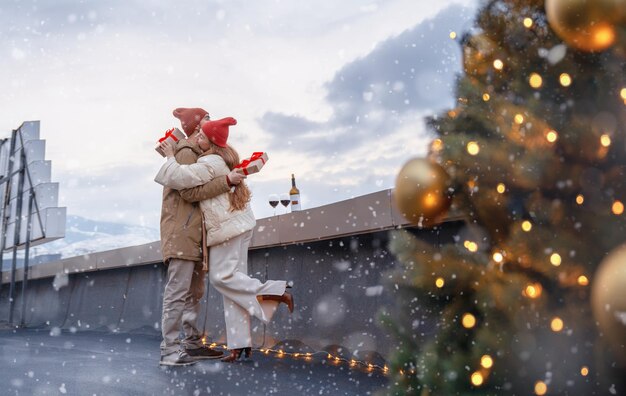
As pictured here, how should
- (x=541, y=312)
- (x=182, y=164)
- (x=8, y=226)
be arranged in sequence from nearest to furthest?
(x=541, y=312) → (x=182, y=164) → (x=8, y=226)

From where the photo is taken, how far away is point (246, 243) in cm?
452

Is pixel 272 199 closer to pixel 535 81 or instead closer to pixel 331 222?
pixel 331 222

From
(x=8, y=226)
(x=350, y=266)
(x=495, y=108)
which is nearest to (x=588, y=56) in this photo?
(x=495, y=108)

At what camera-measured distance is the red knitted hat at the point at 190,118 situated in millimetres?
4723

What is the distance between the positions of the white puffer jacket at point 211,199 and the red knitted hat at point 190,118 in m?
0.42

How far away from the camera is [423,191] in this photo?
2.09 metres

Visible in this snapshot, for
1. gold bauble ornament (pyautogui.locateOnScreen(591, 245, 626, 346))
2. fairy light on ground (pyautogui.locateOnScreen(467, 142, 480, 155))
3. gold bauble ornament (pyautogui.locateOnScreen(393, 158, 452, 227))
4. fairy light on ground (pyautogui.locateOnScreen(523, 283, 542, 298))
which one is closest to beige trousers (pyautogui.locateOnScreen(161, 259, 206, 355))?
gold bauble ornament (pyautogui.locateOnScreen(393, 158, 452, 227))

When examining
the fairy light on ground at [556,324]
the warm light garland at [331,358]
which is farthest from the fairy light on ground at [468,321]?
the warm light garland at [331,358]

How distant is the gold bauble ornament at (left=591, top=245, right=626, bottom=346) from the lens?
5.39 ft

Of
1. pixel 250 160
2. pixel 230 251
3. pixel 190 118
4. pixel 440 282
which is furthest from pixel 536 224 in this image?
pixel 190 118

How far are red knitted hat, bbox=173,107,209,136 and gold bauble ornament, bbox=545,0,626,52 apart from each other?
330 cm

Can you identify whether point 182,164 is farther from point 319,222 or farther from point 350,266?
point 350,266

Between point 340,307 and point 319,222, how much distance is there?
24.3 inches

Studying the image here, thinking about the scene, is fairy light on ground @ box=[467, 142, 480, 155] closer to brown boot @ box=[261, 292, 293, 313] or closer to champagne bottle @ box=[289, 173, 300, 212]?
brown boot @ box=[261, 292, 293, 313]
